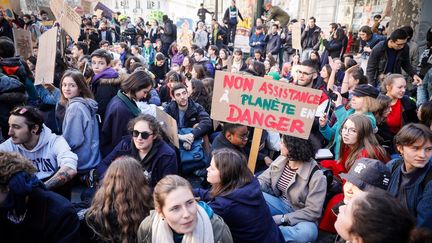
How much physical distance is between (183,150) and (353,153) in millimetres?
2157

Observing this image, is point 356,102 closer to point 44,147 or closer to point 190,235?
point 190,235

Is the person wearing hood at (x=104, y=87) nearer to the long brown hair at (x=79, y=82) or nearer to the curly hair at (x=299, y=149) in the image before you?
the long brown hair at (x=79, y=82)

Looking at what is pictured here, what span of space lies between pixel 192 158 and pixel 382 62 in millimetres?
4027

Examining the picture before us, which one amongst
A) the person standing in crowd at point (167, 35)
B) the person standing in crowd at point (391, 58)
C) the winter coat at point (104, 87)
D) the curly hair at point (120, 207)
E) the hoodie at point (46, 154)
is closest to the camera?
the curly hair at point (120, 207)

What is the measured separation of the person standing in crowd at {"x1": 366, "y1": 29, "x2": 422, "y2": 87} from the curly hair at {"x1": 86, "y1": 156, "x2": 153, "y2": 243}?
517 centimetres

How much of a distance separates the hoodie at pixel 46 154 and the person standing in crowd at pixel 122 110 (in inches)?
31.2

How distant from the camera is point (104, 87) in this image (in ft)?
15.3

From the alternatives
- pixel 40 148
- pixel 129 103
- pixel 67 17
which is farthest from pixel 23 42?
pixel 40 148

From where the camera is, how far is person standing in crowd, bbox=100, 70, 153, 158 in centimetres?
395

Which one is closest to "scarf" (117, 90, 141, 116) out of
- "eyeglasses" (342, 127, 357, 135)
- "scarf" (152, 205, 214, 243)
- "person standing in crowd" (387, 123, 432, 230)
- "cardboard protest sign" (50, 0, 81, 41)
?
"scarf" (152, 205, 214, 243)

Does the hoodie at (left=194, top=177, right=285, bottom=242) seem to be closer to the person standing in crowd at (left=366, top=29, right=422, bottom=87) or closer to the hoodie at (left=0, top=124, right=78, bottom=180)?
the hoodie at (left=0, top=124, right=78, bottom=180)

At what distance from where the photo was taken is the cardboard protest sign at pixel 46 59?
4652 mm

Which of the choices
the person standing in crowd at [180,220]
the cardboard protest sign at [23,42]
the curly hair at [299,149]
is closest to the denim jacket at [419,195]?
the curly hair at [299,149]

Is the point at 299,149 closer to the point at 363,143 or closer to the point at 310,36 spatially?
the point at 363,143
